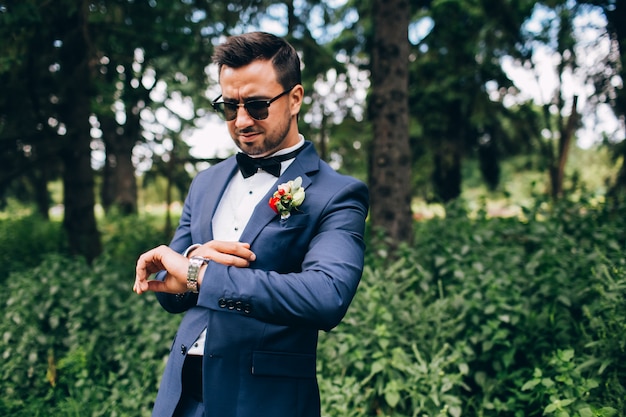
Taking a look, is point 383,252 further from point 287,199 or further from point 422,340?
point 287,199

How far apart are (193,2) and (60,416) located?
6915 millimetres

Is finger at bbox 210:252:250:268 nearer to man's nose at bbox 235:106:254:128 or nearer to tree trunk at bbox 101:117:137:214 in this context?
man's nose at bbox 235:106:254:128

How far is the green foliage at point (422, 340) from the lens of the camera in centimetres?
360

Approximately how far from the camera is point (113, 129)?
15.9 metres

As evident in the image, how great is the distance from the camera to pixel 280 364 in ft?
5.94

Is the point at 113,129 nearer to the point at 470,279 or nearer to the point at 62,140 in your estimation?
the point at 62,140

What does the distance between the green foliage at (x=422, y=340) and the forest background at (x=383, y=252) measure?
0.9 inches

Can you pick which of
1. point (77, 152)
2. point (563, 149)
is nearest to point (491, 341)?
point (77, 152)

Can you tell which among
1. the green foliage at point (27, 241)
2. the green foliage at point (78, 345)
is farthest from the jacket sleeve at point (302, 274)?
the green foliage at point (27, 241)

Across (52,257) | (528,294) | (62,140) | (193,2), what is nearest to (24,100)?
(62,140)

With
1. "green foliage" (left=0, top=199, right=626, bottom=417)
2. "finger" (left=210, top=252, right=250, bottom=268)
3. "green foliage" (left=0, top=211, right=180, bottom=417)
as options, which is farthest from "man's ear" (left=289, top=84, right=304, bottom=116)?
"green foliage" (left=0, top=211, right=180, bottom=417)

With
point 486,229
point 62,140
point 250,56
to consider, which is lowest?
point 486,229

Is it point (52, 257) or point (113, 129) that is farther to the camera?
point (113, 129)

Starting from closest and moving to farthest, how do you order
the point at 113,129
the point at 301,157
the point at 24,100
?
the point at 301,157
the point at 24,100
the point at 113,129
